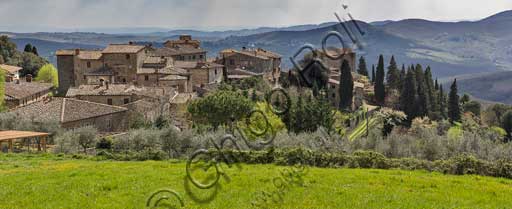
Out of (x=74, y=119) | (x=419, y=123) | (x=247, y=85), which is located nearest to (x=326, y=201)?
(x=74, y=119)

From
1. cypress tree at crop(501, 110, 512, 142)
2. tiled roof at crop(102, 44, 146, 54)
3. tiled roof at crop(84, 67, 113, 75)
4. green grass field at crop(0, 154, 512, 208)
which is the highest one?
tiled roof at crop(102, 44, 146, 54)

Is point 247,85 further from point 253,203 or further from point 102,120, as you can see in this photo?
point 253,203

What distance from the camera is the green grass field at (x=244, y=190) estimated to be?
12.0m

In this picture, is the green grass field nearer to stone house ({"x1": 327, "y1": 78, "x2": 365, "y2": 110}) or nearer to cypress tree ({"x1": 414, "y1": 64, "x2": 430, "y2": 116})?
cypress tree ({"x1": 414, "y1": 64, "x2": 430, "y2": 116})

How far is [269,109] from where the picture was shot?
138ft

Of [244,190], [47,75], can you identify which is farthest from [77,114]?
[47,75]

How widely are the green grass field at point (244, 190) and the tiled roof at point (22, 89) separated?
41113mm

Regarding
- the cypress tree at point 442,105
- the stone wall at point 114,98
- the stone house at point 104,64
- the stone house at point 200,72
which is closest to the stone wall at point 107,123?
the stone wall at point 114,98

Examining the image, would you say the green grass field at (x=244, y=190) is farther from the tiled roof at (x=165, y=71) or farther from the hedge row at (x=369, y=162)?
the tiled roof at (x=165, y=71)

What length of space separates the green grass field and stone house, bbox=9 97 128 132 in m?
20.8

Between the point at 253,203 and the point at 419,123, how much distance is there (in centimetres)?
5084

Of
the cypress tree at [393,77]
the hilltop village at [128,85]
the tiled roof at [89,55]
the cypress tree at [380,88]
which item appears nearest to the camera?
the hilltop village at [128,85]

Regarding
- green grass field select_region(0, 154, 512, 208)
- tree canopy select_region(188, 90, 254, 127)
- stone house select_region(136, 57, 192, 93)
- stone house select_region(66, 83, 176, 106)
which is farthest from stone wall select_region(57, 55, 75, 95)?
green grass field select_region(0, 154, 512, 208)

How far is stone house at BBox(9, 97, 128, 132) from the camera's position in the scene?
3792 centimetres
